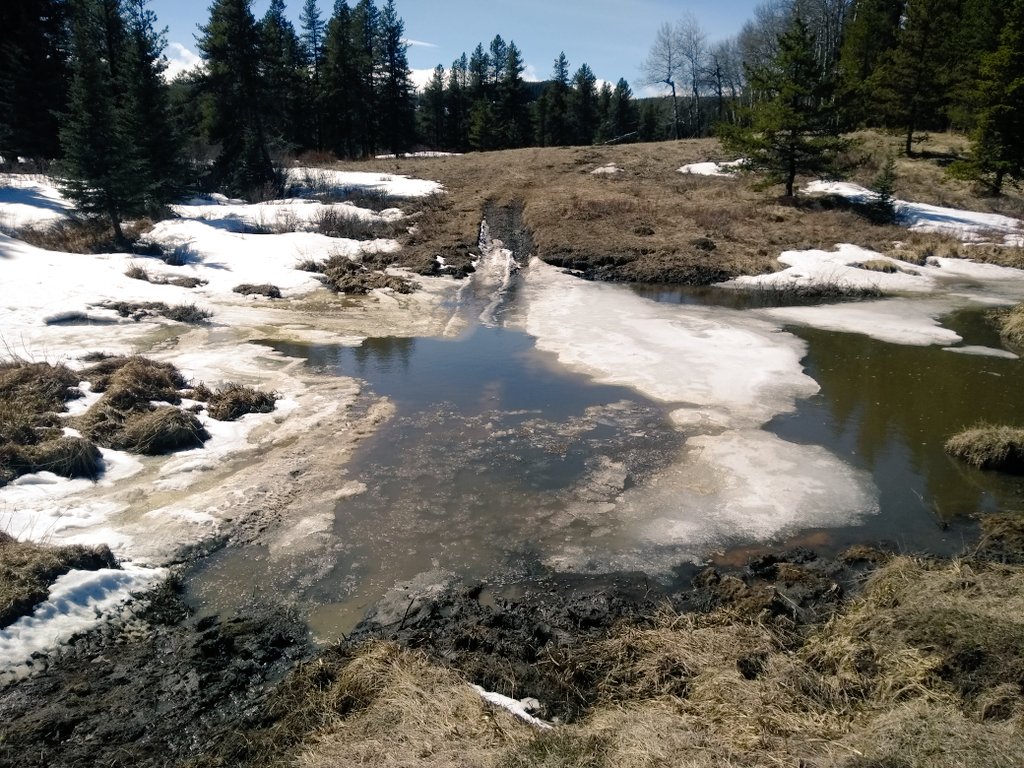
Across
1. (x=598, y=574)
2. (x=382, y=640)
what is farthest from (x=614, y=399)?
(x=382, y=640)

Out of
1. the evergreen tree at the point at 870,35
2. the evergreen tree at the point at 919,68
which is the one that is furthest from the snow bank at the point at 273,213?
the evergreen tree at the point at 870,35

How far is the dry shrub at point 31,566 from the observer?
19.7 ft

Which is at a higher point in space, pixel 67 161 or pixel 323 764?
pixel 67 161

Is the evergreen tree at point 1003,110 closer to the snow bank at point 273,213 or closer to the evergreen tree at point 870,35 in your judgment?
the evergreen tree at point 870,35

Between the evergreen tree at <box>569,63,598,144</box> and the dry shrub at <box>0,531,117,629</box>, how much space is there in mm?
67474

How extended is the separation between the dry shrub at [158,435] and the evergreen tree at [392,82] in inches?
1969

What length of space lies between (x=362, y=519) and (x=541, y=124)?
64791mm

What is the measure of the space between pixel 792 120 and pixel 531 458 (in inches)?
1006

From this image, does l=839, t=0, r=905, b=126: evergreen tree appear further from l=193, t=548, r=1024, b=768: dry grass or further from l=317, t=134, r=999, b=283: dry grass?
l=193, t=548, r=1024, b=768: dry grass

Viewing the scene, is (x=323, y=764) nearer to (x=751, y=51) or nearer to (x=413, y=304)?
(x=413, y=304)

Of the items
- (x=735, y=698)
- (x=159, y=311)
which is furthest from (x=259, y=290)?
(x=735, y=698)

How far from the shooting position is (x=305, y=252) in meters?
22.9

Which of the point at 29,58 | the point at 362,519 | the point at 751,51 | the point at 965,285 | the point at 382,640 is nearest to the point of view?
the point at 382,640

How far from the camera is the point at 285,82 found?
134 ft
